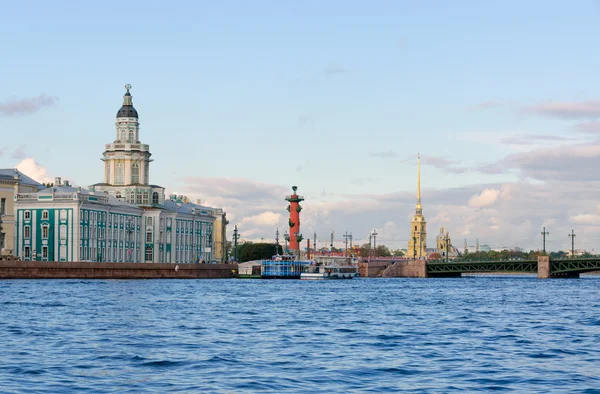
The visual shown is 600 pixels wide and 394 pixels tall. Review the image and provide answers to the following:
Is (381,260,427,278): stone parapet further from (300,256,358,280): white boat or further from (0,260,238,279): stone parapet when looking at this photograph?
(0,260,238,279): stone parapet

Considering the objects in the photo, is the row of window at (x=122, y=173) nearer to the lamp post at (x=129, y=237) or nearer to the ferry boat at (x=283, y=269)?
the lamp post at (x=129, y=237)

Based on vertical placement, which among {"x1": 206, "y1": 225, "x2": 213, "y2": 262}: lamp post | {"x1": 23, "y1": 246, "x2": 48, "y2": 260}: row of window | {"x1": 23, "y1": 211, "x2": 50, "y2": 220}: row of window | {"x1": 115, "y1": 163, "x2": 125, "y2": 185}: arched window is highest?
{"x1": 115, "y1": 163, "x2": 125, "y2": 185}: arched window

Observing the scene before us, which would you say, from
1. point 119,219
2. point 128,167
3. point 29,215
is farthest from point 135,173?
point 29,215

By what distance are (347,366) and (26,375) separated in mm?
7667

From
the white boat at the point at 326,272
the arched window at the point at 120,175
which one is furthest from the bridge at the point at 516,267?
the arched window at the point at 120,175

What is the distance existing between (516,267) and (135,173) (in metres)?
49.5

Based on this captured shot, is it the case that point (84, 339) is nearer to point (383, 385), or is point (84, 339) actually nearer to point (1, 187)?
point (383, 385)

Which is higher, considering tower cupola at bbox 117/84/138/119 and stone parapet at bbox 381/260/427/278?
tower cupola at bbox 117/84/138/119

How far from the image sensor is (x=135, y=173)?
13650 cm

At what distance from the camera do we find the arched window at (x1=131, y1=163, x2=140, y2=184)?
447 ft

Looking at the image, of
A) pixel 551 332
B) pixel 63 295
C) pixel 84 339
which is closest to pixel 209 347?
pixel 84 339

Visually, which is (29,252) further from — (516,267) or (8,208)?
(516,267)

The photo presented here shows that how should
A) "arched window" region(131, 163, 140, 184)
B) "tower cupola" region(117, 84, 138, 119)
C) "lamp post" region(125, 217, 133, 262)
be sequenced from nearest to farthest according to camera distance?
"lamp post" region(125, 217, 133, 262), "arched window" region(131, 163, 140, 184), "tower cupola" region(117, 84, 138, 119)

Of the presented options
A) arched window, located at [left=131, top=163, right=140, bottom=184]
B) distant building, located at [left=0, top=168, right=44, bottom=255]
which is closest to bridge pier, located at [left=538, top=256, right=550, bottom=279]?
arched window, located at [left=131, top=163, right=140, bottom=184]
